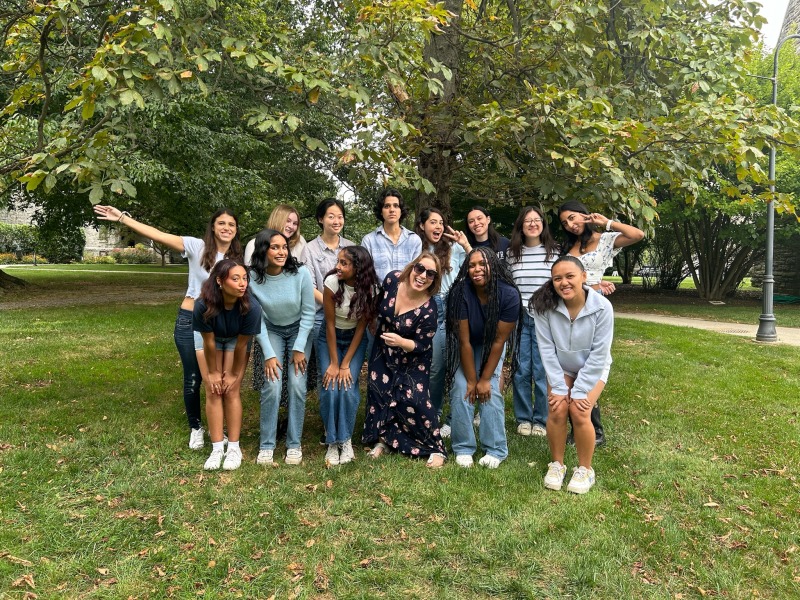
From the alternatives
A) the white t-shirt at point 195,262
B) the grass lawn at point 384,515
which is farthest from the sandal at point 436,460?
the white t-shirt at point 195,262

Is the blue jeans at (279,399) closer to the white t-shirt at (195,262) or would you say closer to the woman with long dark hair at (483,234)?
the white t-shirt at (195,262)

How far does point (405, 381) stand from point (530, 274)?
1384mm

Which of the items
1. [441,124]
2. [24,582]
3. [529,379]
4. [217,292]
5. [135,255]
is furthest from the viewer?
[135,255]

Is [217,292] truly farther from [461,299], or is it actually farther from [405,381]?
[461,299]

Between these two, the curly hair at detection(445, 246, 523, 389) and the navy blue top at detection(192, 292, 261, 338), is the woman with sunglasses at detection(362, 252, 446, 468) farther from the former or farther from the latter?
the navy blue top at detection(192, 292, 261, 338)

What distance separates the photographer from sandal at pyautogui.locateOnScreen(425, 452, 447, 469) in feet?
13.1

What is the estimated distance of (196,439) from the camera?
4.39 meters

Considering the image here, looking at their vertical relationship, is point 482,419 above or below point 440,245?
below

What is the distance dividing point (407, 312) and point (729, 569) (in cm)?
241

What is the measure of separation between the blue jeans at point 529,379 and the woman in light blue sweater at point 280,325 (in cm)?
187

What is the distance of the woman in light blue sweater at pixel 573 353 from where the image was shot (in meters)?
3.62

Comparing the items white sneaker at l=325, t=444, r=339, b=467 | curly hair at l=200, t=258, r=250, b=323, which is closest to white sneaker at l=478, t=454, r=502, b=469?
white sneaker at l=325, t=444, r=339, b=467

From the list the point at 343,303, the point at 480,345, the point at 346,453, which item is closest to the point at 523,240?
the point at 480,345

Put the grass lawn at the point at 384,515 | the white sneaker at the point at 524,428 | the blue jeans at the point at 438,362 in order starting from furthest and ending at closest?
the white sneaker at the point at 524,428, the blue jeans at the point at 438,362, the grass lawn at the point at 384,515
